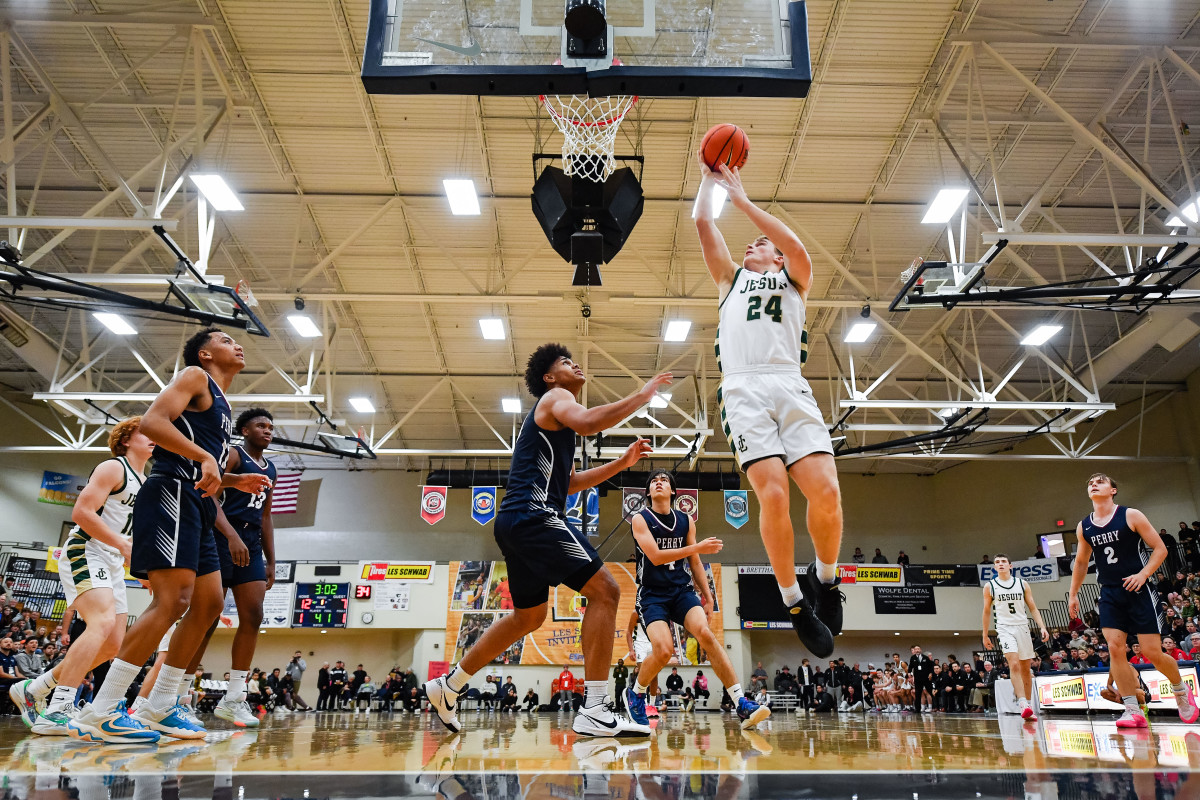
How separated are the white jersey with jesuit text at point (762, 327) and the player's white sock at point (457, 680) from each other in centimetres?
216

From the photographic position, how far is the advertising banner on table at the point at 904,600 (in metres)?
24.1

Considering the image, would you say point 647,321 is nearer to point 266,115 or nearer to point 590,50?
point 266,115

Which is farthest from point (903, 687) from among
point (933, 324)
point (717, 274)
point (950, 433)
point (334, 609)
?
point (717, 274)

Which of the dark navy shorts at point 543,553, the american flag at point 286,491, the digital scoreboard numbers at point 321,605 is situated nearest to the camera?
the dark navy shorts at point 543,553

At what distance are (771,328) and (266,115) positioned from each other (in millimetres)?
11090

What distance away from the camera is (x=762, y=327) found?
3.66m

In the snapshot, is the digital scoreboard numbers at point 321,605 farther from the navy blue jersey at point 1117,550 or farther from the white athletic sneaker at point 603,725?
the navy blue jersey at point 1117,550

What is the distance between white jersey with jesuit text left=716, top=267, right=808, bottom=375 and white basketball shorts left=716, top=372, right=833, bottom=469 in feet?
0.24

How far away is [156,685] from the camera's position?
3977 mm

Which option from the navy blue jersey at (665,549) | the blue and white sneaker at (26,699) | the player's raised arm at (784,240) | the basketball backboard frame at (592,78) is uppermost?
the basketball backboard frame at (592,78)

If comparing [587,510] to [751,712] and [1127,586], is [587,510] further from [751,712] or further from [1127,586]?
[1127,586]

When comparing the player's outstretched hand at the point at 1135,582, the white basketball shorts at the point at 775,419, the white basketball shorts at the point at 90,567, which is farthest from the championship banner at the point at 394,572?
the white basketball shorts at the point at 775,419

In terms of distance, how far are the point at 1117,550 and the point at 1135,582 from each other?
34 centimetres

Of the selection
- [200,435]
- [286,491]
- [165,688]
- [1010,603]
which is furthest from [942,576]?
[200,435]
